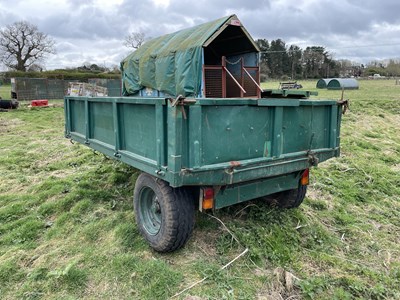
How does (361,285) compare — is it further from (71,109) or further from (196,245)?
(71,109)

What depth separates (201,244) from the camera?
3541 mm

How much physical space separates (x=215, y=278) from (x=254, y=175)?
3.26 feet

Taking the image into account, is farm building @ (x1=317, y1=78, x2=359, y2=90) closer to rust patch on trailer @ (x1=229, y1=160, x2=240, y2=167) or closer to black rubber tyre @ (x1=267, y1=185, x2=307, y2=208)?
black rubber tyre @ (x1=267, y1=185, x2=307, y2=208)

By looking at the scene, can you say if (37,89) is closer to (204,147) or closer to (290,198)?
(290,198)

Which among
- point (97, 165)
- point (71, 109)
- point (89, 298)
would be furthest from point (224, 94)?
point (89, 298)

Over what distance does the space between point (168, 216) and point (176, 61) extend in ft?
18.3

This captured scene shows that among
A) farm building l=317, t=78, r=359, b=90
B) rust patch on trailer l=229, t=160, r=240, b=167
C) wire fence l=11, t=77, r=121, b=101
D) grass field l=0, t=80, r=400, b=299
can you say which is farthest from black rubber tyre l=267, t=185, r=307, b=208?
farm building l=317, t=78, r=359, b=90

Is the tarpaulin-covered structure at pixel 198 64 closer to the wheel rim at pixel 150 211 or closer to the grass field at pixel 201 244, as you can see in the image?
the grass field at pixel 201 244

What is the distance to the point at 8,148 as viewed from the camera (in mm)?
8922

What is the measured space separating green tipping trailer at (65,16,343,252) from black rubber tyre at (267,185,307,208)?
0.04ft

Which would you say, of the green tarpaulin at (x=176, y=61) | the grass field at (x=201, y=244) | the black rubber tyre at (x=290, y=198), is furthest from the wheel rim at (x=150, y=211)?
the green tarpaulin at (x=176, y=61)

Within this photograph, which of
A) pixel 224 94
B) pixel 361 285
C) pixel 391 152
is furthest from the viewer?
pixel 224 94

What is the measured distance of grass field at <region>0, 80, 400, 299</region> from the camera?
3.02 meters

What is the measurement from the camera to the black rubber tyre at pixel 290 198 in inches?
163
